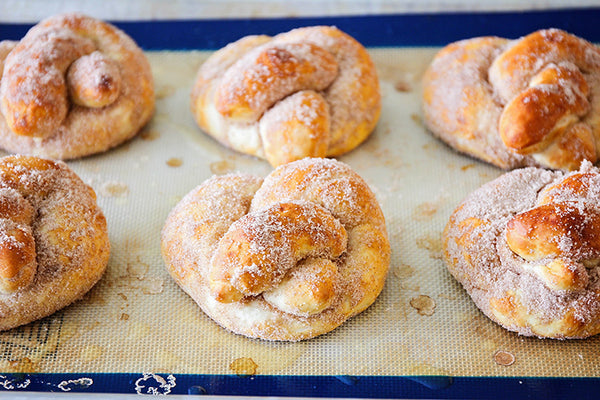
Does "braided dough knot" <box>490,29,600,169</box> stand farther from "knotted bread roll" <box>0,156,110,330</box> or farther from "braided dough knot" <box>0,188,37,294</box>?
"braided dough knot" <box>0,188,37,294</box>

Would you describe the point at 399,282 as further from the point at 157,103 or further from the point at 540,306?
the point at 157,103

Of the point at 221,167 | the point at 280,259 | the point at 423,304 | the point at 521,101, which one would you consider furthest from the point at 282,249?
the point at 521,101

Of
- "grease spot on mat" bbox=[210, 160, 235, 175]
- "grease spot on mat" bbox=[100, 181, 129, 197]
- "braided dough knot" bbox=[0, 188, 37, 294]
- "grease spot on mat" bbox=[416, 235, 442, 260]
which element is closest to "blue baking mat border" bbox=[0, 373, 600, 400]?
"braided dough knot" bbox=[0, 188, 37, 294]

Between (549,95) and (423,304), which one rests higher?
(549,95)

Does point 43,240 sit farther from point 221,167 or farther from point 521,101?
point 521,101

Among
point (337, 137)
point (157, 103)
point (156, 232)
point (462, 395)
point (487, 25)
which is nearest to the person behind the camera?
point (462, 395)

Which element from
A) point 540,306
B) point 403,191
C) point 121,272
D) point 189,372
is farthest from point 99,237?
point 540,306
